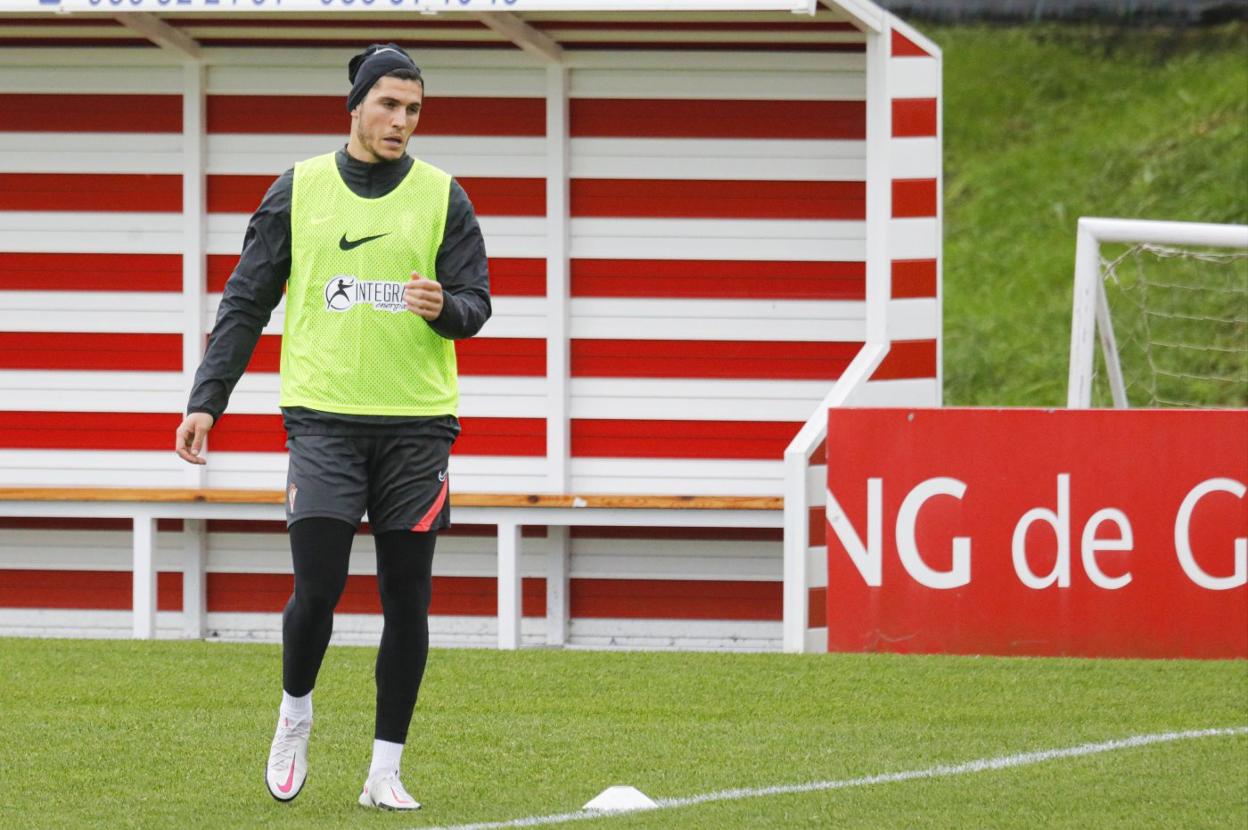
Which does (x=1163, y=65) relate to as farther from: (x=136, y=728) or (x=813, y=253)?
(x=136, y=728)

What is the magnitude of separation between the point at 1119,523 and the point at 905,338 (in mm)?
1290

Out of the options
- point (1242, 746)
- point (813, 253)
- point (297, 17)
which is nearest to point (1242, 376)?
point (813, 253)

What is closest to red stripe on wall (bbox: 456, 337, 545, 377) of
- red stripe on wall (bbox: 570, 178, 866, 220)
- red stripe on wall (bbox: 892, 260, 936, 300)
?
red stripe on wall (bbox: 570, 178, 866, 220)

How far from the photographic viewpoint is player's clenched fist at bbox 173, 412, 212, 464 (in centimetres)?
477

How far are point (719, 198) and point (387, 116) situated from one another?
461 centimetres

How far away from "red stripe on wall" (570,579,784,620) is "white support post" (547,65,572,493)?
48 centimetres

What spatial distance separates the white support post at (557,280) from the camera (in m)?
9.29

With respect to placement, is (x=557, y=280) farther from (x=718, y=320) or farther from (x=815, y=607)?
(x=815, y=607)

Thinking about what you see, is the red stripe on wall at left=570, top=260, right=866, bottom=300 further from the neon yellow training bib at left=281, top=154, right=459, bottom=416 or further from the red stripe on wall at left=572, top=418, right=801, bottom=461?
the neon yellow training bib at left=281, top=154, right=459, bottom=416

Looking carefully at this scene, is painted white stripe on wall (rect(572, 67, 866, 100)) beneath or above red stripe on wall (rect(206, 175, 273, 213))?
above

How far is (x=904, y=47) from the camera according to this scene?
333 inches

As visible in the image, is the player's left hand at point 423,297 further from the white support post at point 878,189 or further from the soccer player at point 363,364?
the white support post at point 878,189

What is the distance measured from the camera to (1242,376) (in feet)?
44.1

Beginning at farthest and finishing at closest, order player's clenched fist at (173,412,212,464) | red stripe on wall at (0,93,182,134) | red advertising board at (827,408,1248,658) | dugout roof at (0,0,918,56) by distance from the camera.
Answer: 1. red stripe on wall at (0,93,182,134)
2. dugout roof at (0,0,918,56)
3. red advertising board at (827,408,1248,658)
4. player's clenched fist at (173,412,212,464)
